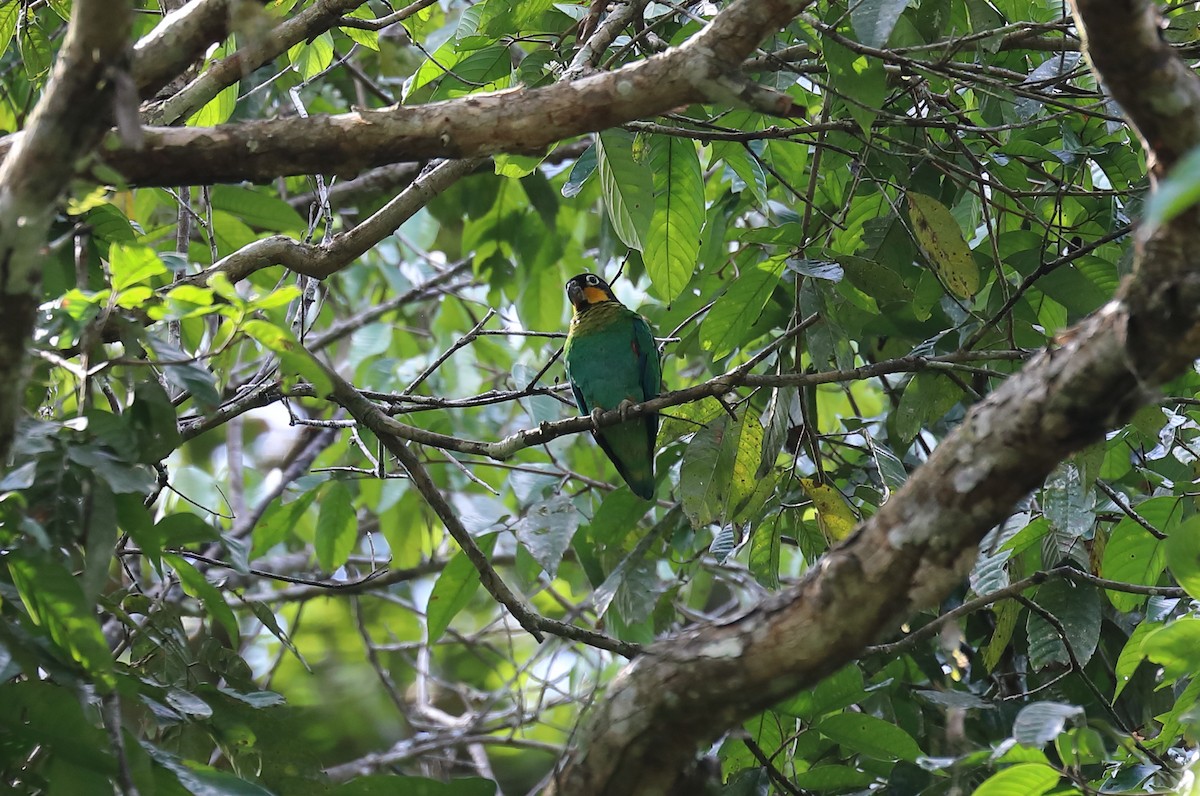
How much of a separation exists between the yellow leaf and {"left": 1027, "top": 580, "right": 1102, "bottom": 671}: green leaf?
607 mm

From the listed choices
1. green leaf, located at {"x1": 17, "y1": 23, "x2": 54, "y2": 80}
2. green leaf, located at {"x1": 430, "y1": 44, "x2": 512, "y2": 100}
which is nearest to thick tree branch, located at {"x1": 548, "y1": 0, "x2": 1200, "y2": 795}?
green leaf, located at {"x1": 430, "y1": 44, "x2": 512, "y2": 100}

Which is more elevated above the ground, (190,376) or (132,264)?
(132,264)

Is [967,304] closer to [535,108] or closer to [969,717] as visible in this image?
[969,717]

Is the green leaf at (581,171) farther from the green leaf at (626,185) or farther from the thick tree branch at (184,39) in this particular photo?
the thick tree branch at (184,39)

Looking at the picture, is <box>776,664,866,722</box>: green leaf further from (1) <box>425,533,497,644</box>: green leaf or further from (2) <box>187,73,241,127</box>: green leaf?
(2) <box>187,73,241,127</box>: green leaf

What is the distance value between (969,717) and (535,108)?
2431 millimetres

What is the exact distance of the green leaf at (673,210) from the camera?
3.61 meters

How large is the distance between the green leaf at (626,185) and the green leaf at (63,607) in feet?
5.83

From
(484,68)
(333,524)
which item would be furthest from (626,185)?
(333,524)

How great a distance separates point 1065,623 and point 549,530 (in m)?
1.64

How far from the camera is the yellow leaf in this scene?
3.35 metres

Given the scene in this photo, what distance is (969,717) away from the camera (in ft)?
11.7

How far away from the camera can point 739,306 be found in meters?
3.52

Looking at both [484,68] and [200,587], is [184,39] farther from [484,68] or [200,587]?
[484,68]
